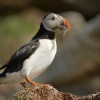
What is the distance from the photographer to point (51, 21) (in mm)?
7145

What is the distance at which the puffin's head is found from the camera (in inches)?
277

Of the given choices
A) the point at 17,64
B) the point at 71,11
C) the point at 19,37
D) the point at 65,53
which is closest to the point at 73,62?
the point at 65,53

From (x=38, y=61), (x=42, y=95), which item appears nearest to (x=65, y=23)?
(x=38, y=61)

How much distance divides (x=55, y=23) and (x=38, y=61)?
648mm

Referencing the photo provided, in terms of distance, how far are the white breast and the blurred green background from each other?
249 inches

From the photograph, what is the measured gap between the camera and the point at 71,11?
68.4 feet

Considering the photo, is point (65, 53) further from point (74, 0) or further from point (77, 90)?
point (74, 0)

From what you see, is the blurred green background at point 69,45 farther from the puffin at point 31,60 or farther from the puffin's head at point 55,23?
the puffin at point 31,60

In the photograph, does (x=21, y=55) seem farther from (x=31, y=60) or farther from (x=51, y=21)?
(x=51, y=21)

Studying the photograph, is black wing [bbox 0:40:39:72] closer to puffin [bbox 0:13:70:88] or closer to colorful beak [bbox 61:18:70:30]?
puffin [bbox 0:13:70:88]

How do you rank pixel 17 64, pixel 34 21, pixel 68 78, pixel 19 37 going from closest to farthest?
pixel 17 64, pixel 68 78, pixel 19 37, pixel 34 21

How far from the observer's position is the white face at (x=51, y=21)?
7070 millimetres

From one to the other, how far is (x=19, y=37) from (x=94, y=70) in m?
4.12

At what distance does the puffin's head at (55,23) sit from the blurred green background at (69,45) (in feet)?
19.8
